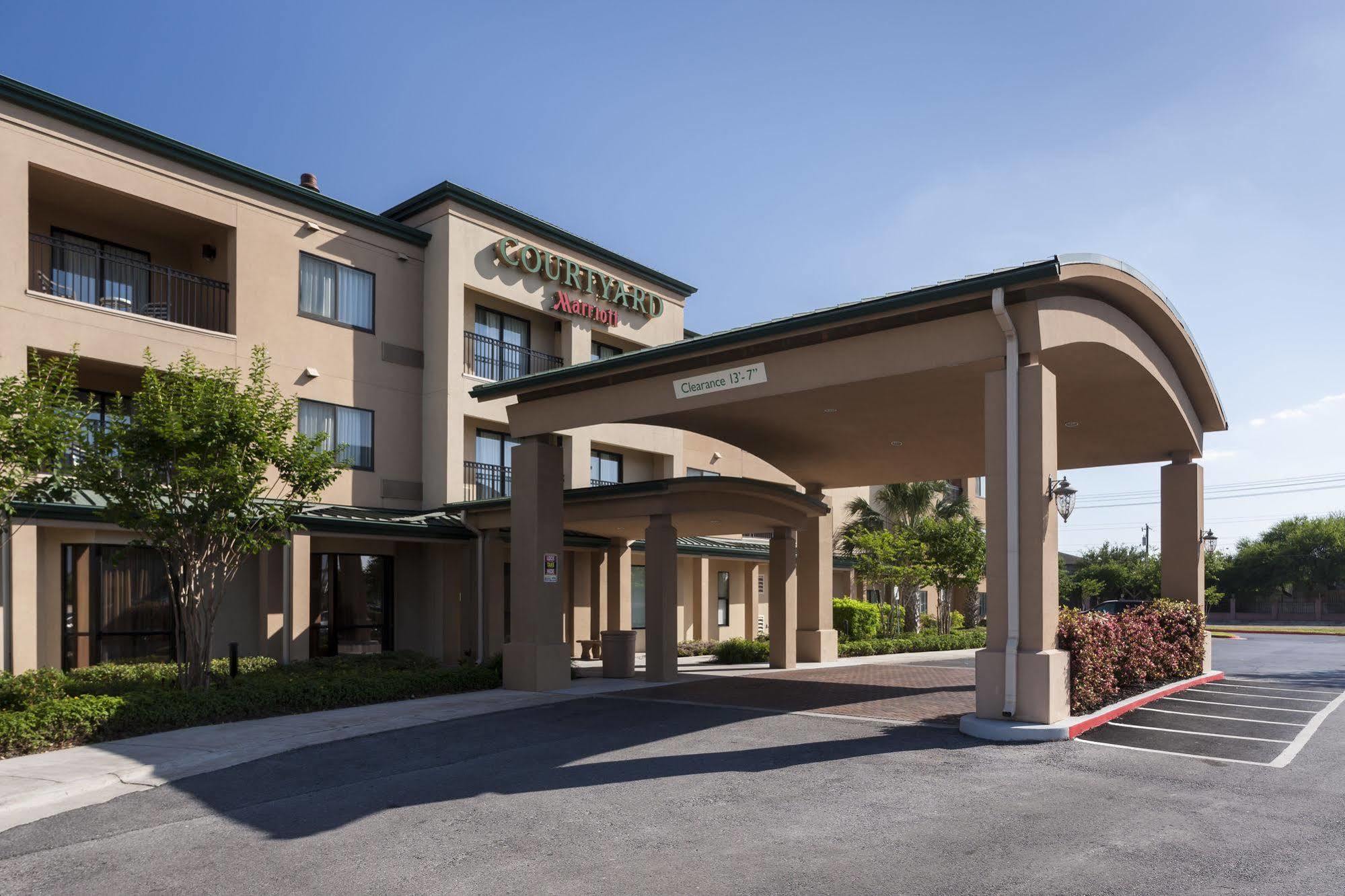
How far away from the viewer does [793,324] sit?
13312mm

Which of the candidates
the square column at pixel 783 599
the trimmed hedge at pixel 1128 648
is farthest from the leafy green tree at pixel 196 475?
the trimmed hedge at pixel 1128 648

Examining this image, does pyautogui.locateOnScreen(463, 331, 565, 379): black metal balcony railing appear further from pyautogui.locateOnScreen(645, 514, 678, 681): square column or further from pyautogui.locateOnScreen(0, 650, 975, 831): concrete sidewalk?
pyautogui.locateOnScreen(0, 650, 975, 831): concrete sidewalk

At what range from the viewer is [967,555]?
3347 cm

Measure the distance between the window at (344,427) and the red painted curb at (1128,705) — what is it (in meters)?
15.6

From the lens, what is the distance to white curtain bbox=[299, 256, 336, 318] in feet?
71.4

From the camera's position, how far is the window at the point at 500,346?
2480cm

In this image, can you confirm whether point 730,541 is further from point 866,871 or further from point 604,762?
point 866,871

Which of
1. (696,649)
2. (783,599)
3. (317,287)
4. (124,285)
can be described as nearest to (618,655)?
(783,599)

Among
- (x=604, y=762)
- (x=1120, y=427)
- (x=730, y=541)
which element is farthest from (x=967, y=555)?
(x=604, y=762)

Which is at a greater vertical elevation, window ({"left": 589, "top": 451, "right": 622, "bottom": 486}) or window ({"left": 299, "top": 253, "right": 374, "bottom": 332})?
window ({"left": 299, "top": 253, "right": 374, "bottom": 332})

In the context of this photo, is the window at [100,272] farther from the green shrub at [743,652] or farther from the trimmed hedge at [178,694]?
the green shrub at [743,652]

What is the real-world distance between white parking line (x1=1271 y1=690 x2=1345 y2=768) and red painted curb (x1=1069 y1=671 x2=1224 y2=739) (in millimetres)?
2007

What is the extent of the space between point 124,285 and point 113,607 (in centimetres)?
662

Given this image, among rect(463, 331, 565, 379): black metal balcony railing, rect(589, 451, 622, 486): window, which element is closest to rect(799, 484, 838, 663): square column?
rect(589, 451, 622, 486): window
